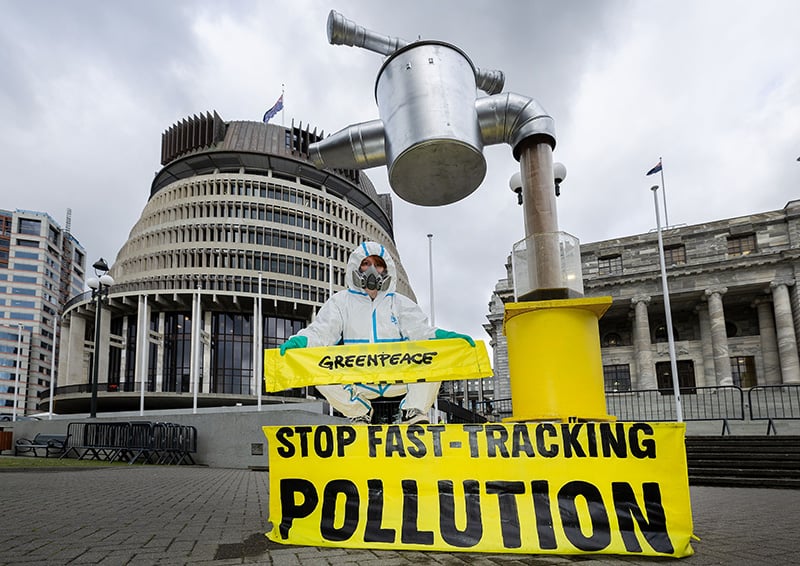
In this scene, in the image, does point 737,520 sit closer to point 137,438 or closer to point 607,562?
point 607,562

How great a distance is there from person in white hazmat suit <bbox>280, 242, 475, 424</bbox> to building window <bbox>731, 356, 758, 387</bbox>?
40.1 metres

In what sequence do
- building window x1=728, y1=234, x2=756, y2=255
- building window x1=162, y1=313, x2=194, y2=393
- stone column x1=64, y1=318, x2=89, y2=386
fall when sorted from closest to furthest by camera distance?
1. building window x1=728, y1=234, x2=756, y2=255
2. building window x1=162, y1=313, x2=194, y2=393
3. stone column x1=64, y1=318, x2=89, y2=386

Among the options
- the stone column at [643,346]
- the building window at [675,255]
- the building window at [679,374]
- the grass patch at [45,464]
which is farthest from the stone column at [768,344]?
the grass patch at [45,464]

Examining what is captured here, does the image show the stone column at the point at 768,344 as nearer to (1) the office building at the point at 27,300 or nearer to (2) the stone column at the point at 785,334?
(2) the stone column at the point at 785,334

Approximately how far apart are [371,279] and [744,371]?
4110 cm

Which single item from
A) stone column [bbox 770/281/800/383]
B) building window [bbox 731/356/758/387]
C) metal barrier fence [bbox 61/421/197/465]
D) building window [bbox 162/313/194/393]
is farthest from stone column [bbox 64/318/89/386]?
stone column [bbox 770/281/800/383]

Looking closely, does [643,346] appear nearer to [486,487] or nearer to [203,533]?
[486,487]

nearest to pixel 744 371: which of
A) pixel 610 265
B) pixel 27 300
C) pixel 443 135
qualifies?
pixel 610 265

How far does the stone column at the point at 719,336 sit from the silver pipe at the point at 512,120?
35961mm

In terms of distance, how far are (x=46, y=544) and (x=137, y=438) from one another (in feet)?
48.2

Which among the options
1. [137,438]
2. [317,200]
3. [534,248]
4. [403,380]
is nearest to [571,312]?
[534,248]

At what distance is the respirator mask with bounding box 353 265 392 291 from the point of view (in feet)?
18.4

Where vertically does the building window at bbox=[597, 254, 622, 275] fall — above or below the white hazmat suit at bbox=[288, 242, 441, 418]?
above

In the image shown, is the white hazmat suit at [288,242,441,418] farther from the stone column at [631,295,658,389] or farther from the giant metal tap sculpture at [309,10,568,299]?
the stone column at [631,295,658,389]
